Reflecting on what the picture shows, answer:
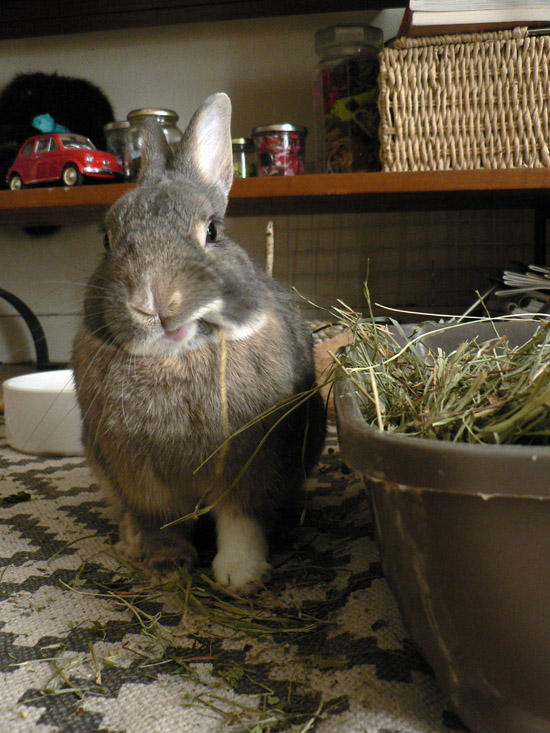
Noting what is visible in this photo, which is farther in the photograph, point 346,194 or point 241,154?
point 241,154

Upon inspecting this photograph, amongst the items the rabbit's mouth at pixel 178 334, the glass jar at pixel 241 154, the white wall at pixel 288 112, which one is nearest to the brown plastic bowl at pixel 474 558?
the rabbit's mouth at pixel 178 334

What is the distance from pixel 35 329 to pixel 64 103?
794 mm

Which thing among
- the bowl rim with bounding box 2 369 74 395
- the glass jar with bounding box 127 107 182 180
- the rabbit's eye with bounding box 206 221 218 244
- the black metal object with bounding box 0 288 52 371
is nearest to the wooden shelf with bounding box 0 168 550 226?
the glass jar with bounding box 127 107 182 180

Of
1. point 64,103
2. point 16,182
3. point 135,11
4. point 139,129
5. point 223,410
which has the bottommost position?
point 223,410

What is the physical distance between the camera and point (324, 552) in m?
0.89

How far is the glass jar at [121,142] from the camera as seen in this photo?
1.92 metres

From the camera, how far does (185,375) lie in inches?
30.3

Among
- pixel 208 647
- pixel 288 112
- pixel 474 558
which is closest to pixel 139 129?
pixel 288 112

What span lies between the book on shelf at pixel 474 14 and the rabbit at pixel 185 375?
86 centimetres

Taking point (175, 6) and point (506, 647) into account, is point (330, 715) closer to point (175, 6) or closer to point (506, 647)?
point (506, 647)

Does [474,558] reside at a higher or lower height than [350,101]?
lower

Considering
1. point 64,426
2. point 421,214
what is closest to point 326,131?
point 421,214

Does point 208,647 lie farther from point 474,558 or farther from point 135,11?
point 135,11

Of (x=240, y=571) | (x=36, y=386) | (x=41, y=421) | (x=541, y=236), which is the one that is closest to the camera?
(x=240, y=571)
